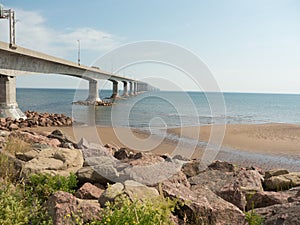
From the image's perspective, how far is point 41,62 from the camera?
90.8ft

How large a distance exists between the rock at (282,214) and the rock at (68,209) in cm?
238

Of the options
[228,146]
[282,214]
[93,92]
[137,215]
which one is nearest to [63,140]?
[137,215]

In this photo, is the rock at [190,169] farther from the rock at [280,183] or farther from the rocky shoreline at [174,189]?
the rock at [280,183]

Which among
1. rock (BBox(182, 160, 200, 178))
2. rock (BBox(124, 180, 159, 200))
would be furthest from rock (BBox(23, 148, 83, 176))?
rock (BBox(182, 160, 200, 178))

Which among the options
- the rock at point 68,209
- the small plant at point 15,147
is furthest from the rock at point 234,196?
the small plant at point 15,147

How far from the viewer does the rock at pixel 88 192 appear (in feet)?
14.2

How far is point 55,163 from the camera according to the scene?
5.62 meters

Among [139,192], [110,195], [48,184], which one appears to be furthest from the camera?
[48,184]

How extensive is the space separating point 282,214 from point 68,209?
288 centimetres

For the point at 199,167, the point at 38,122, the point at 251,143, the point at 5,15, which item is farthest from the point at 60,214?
the point at 5,15

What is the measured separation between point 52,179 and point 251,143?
A: 16.4 meters

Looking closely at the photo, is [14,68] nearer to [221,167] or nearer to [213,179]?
[221,167]

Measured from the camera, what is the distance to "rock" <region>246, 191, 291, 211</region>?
15.9 ft

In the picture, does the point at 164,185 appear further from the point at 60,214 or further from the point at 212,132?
the point at 212,132
